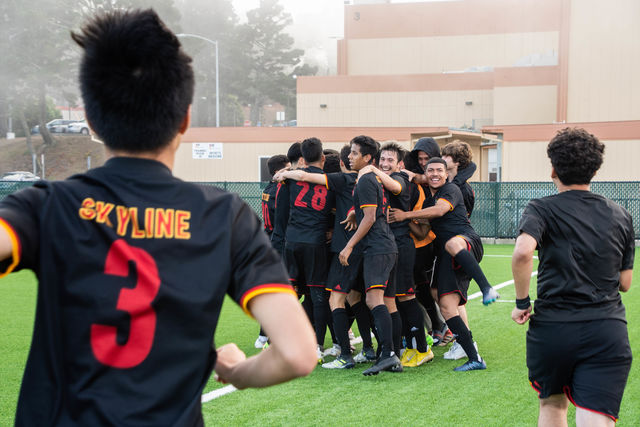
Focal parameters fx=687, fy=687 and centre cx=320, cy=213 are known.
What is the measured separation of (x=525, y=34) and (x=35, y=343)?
52.1 m

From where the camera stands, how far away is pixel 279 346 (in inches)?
66.3

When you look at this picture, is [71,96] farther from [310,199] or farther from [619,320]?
[619,320]

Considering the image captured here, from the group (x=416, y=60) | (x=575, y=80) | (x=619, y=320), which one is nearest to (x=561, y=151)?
(x=619, y=320)

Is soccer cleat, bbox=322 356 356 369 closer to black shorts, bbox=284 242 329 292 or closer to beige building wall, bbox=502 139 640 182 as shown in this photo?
black shorts, bbox=284 242 329 292

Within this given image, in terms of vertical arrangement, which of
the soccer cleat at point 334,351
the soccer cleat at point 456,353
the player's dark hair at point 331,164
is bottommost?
the soccer cleat at point 334,351

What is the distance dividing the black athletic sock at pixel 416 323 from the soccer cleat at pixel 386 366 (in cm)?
38

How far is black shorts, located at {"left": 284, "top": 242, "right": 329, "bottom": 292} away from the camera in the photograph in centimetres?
684

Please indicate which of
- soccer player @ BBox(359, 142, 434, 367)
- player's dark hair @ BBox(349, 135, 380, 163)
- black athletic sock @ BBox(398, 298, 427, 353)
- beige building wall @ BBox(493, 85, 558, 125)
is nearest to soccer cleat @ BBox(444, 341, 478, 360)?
soccer player @ BBox(359, 142, 434, 367)

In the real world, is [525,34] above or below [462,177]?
above

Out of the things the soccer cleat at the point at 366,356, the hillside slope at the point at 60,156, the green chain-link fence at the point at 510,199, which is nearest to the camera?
the soccer cleat at the point at 366,356

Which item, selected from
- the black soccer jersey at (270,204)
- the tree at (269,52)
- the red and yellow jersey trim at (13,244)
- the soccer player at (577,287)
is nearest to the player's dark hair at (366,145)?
the black soccer jersey at (270,204)

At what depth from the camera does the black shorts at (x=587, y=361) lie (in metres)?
3.33

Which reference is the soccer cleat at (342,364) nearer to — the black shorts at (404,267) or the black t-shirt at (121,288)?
the black shorts at (404,267)

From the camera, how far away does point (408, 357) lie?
6.65 meters
